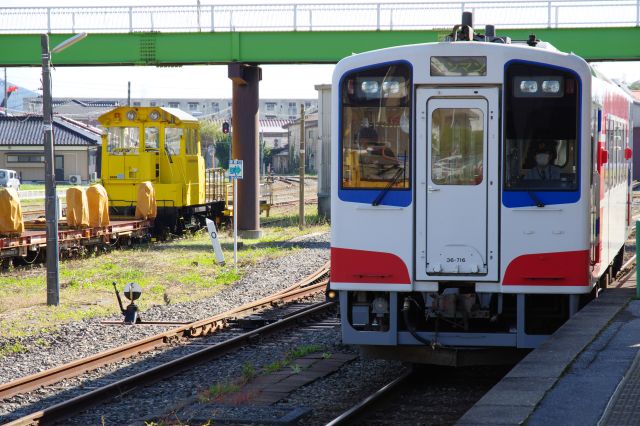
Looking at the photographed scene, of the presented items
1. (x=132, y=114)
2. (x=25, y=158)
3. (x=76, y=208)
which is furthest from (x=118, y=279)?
(x=25, y=158)

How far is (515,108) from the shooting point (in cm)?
947

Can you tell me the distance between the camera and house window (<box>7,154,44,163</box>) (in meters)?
77.6

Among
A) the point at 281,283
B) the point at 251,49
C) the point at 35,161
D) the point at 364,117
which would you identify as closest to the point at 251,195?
the point at 251,49

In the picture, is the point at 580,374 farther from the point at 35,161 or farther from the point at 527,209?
the point at 35,161

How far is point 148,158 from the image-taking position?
29.8 meters

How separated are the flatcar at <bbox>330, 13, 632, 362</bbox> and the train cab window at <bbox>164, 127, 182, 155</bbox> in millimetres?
20847

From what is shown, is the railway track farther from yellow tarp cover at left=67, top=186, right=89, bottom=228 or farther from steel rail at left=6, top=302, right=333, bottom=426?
yellow tarp cover at left=67, top=186, right=89, bottom=228

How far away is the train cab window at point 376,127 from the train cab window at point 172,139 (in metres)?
20.8

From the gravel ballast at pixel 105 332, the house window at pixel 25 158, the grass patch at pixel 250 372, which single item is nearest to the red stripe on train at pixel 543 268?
the grass patch at pixel 250 372

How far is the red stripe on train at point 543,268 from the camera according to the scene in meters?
9.45

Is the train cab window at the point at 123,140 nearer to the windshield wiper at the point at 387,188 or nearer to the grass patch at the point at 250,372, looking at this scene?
the grass patch at the point at 250,372

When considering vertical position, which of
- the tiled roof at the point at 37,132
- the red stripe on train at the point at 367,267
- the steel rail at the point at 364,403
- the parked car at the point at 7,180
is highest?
the tiled roof at the point at 37,132

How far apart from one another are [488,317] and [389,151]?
5.82ft

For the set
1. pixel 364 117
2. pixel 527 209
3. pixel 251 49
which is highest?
pixel 251 49
